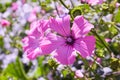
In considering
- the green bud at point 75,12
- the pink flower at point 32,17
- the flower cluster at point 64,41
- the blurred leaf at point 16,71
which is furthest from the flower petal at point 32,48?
the pink flower at point 32,17

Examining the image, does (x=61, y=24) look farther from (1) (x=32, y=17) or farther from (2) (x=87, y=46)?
(1) (x=32, y=17)

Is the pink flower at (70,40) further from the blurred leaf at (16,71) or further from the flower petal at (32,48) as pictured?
the blurred leaf at (16,71)

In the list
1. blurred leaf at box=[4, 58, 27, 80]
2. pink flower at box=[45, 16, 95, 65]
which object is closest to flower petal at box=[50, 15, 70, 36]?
pink flower at box=[45, 16, 95, 65]

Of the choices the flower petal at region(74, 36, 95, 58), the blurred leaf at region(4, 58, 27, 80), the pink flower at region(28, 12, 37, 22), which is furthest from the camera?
the pink flower at region(28, 12, 37, 22)

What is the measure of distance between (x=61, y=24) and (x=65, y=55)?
77 millimetres

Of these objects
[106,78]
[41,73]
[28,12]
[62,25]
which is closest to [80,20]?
[62,25]

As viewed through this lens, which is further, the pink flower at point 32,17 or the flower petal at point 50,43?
the pink flower at point 32,17

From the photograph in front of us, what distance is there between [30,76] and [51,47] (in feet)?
3.45

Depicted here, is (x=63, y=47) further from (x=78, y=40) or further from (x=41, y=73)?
(x=41, y=73)

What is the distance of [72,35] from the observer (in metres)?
0.99

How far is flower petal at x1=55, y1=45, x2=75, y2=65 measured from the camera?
92 centimetres

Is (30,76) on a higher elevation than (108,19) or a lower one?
lower

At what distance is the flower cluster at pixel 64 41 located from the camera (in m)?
0.92

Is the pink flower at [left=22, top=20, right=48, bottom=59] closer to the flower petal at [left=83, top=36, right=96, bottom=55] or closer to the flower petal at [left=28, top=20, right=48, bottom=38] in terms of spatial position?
the flower petal at [left=28, top=20, right=48, bottom=38]
